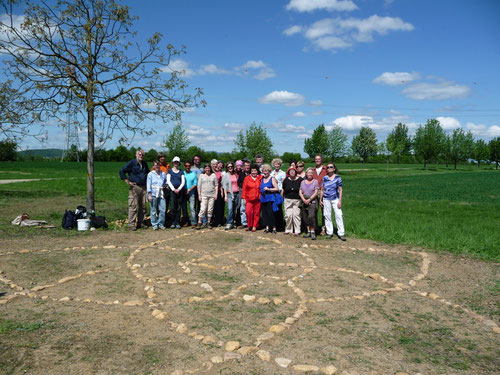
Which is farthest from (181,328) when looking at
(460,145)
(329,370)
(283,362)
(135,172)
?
(460,145)

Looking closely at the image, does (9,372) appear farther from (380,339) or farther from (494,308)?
(494,308)

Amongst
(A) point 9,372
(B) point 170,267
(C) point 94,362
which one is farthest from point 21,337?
(B) point 170,267

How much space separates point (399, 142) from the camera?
7219 cm

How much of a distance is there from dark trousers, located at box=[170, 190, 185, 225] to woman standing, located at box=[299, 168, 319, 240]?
3803 millimetres

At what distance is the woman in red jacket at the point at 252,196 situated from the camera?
11148 mm

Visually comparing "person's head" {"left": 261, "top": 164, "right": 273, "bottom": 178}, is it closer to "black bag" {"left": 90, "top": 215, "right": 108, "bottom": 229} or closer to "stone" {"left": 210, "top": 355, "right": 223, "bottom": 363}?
"black bag" {"left": 90, "top": 215, "right": 108, "bottom": 229}

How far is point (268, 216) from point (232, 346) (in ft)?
23.1

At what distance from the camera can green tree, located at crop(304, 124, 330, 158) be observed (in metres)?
65.9

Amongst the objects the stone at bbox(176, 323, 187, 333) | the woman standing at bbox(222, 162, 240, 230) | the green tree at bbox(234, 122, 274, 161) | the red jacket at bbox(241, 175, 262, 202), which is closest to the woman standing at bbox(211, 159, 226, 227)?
Result: the woman standing at bbox(222, 162, 240, 230)

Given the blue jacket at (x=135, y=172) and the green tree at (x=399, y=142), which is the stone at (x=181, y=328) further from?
the green tree at (x=399, y=142)

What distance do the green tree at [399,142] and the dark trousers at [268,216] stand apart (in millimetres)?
62621

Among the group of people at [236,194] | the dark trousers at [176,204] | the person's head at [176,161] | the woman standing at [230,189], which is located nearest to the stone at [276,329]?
the group of people at [236,194]

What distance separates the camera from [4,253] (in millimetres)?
8344

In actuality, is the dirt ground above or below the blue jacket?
below
